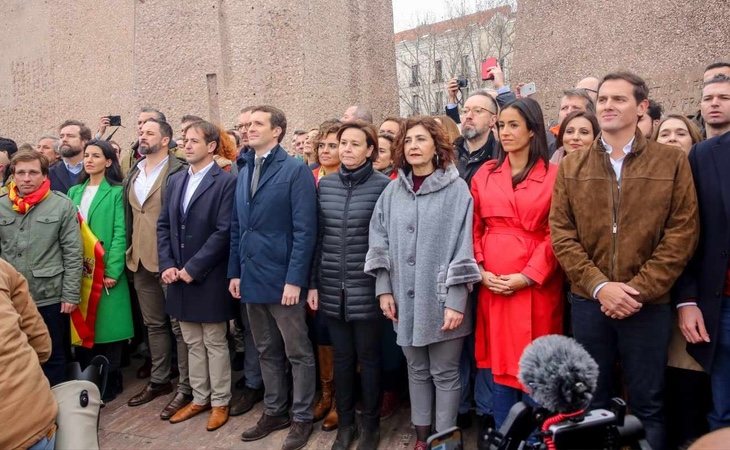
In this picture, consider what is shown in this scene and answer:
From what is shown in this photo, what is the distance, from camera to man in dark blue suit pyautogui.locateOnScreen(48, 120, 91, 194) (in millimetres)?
5035

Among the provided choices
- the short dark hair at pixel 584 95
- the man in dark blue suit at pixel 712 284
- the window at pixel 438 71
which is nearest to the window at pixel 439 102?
the window at pixel 438 71

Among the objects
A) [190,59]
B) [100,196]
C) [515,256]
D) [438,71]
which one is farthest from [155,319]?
[438,71]

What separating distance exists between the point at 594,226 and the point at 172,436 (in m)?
3.04

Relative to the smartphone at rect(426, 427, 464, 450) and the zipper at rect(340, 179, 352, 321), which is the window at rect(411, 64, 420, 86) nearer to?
the zipper at rect(340, 179, 352, 321)

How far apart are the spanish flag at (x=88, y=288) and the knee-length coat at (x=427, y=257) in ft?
7.66

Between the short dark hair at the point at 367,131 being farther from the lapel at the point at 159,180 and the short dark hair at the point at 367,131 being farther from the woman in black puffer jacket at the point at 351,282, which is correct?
the lapel at the point at 159,180

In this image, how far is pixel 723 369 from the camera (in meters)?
2.43

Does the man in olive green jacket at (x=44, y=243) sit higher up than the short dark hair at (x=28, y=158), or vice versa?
the short dark hair at (x=28, y=158)

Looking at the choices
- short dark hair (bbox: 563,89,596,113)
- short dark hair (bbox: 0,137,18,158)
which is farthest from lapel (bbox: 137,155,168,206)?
short dark hair (bbox: 563,89,596,113)

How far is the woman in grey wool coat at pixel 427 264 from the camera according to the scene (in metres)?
2.95

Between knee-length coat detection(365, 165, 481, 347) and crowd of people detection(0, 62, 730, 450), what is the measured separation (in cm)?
1

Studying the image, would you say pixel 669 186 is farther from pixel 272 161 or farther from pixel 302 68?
pixel 302 68

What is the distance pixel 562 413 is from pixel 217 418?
3.20 metres

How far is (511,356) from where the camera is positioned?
110 inches
